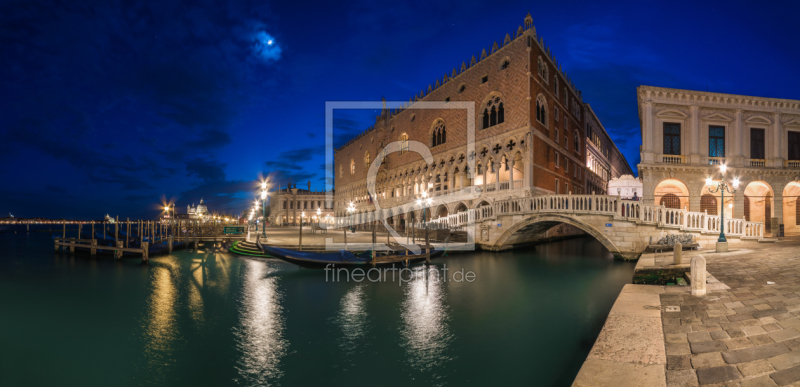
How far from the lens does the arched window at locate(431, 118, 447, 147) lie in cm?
2945

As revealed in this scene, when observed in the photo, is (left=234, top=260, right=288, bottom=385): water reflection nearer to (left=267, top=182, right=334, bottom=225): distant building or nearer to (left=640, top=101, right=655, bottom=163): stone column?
(left=640, top=101, right=655, bottom=163): stone column

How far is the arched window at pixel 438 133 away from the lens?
29.5m

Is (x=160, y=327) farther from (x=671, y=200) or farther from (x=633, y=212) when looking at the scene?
(x=671, y=200)

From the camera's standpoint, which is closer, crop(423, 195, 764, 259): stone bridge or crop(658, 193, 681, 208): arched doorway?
crop(423, 195, 764, 259): stone bridge

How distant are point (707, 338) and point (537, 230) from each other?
1546 cm

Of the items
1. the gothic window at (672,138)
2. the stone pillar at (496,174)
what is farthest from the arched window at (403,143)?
the gothic window at (672,138)

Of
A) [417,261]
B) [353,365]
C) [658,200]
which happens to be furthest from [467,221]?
[353,365]

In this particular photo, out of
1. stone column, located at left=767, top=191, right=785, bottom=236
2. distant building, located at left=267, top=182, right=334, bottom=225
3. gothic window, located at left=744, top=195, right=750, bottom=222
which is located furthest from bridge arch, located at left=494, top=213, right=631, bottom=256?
distant building, located at left=267, top=182, right=334, bottom=225

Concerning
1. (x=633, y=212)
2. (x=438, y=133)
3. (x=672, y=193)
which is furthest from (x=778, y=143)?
(x=438, y=133)

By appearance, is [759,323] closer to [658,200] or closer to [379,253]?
[379,253]

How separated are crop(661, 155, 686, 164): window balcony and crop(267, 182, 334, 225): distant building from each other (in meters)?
54.9

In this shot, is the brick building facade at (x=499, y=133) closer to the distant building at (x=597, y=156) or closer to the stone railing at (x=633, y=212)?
the distant building at (x=597, y=156)

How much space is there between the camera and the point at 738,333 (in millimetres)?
4117

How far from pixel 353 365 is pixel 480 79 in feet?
79.8
